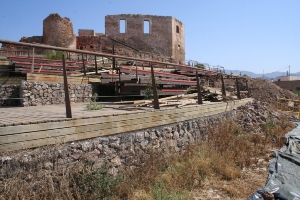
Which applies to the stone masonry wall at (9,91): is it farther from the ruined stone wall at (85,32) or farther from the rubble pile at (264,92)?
the ruined stone wall at (85,32)

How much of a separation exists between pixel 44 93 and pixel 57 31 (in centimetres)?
2287

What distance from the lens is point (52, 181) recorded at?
3.49 metres

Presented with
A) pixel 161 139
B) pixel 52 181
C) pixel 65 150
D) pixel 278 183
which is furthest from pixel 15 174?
pixel 278 183

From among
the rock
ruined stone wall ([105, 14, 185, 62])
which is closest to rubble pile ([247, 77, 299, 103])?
ruined stone wall ([105, 14, 185, 62])

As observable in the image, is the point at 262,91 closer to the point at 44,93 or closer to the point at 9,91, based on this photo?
the point at 44,93

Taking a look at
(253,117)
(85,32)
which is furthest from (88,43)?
(253,117)

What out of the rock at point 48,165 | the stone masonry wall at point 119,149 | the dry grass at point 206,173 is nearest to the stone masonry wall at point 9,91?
the stone masonry wall at point 119,149

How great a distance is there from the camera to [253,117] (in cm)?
975

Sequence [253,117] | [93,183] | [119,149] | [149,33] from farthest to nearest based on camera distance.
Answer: [149,33], [253,117], [119,149], [93,183]

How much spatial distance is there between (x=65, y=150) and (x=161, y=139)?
2343 millimetres

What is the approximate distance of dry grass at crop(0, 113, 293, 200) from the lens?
11.0 feet

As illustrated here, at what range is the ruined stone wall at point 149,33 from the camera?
120 feet

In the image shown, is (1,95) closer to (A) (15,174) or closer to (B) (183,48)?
(A) (15,174)

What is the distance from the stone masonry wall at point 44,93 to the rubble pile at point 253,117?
219 inches
